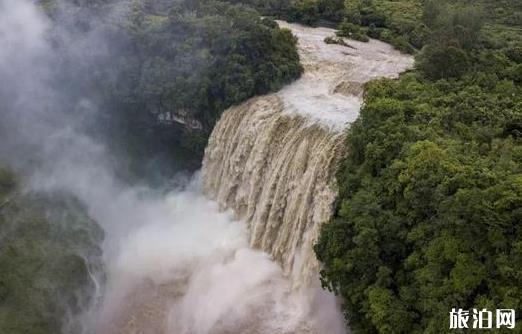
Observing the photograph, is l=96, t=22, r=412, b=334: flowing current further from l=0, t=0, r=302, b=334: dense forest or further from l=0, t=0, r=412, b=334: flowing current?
l=0, t=0, r=302, b=334: dense forest

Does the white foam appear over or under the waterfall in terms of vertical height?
over

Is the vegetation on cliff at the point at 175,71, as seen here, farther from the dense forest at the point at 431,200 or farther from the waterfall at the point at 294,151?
the dense forest at the point at 431,200

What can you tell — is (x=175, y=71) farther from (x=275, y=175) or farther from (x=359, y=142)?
(x=359, y=142)

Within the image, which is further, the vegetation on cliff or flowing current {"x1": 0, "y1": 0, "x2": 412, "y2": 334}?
the vegetation on cliff

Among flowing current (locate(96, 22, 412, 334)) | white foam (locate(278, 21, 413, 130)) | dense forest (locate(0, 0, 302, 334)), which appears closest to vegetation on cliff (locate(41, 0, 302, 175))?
dense forest (locate(0, 0, 302, 334))

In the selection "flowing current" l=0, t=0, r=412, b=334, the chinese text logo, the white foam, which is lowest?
"flowing current" l=0, t=0, r=412, b=334

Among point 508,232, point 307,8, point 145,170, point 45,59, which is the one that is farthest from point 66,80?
point 508,232

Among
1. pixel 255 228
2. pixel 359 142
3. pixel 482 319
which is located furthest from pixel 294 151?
pixel 482 319

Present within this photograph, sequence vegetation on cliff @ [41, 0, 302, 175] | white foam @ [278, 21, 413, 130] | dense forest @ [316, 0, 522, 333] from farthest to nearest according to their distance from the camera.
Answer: vegetation on cliff @ [41, 0, 302, 175]
white foam @ [278, 21, 413, 130]
dense forest @ [316, 0, 522, 333]
